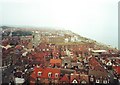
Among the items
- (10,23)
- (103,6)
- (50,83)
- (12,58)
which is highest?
(103,6)

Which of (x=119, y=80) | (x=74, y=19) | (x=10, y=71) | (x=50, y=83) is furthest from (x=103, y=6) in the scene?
(x=10, y=71)

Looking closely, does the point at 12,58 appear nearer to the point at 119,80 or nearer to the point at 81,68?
the point at 81,68

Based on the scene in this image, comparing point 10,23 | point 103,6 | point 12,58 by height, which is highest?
point 103,6

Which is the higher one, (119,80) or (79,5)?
(79,5)

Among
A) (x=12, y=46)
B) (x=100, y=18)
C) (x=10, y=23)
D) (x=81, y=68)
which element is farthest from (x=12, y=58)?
(x=100, y=18)

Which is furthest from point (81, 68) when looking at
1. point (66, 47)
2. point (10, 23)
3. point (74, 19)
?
point (10, 23)

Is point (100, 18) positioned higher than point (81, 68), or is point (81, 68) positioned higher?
point (100, 18)

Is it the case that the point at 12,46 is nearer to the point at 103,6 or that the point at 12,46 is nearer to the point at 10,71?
the point at 10,71
